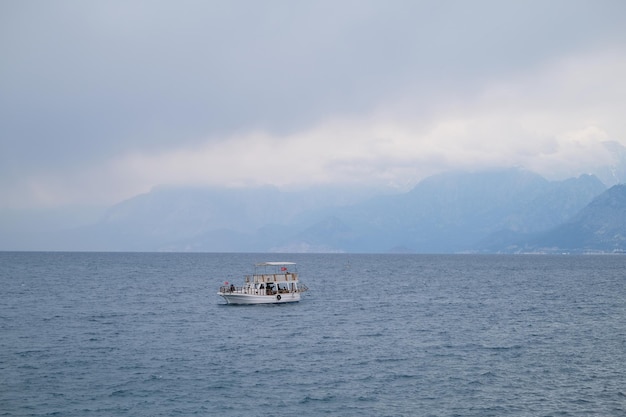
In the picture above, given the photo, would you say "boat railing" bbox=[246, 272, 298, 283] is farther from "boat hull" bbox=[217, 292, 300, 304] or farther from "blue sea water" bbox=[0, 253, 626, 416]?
"blue sea water" bbox=[0, 253, 626, 416]

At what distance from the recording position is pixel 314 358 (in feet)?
207

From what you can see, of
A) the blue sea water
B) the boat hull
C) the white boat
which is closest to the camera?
the blue sea water

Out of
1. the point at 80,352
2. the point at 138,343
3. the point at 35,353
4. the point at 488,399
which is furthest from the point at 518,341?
the point at 35,353

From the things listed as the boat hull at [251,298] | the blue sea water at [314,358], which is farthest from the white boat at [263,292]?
the blue sea water at [314,358]

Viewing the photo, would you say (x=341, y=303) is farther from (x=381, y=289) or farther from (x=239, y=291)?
(x=381, y=289)

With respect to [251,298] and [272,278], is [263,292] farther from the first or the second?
[272,278]

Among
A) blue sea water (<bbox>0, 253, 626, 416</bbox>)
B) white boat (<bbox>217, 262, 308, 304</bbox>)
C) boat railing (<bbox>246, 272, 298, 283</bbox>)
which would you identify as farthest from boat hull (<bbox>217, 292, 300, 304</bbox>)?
boat railing (<bbox>246, 272, 298, 283</bbox>)

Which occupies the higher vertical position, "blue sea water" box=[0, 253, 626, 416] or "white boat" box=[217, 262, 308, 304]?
"white boat" box=[217, 262, 308, 304]

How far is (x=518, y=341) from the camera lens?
70812 millimetres

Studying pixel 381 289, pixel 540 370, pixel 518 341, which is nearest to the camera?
pixel 540 370

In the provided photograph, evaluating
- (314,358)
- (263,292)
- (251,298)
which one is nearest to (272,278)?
(263,292)

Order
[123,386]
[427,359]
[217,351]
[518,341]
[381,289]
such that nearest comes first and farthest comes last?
[123,386]
[427,359]
[217,351]
[518,341]
[381,289]

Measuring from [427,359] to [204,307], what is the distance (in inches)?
2184

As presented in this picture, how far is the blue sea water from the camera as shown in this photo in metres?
46.5
